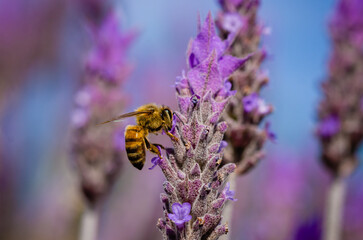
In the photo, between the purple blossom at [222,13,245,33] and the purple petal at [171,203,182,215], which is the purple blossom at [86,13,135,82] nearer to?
the purple blossom at [222,13,245,33]

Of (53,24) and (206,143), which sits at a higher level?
(53,24)

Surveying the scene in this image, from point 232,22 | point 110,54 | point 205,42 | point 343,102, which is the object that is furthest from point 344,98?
point 205,42

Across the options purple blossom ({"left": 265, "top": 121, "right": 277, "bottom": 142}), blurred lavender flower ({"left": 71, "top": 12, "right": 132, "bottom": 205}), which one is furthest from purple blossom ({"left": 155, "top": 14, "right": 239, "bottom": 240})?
blurred lavender flower ({"left": 71, "top": 12, "right": 132, "bottom": 205})

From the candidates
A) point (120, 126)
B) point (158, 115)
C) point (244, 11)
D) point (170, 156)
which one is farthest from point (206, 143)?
point (120, 126)

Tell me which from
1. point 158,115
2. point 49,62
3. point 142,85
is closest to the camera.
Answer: point 158,115

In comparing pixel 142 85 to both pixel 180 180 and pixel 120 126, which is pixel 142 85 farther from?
pixel 180 180

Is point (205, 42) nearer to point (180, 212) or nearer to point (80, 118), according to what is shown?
point (180, 212)

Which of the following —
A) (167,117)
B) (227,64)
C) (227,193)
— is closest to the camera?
(227,193)

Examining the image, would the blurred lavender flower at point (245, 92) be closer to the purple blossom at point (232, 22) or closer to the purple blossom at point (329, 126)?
the purple blossom at point (232, 22)
